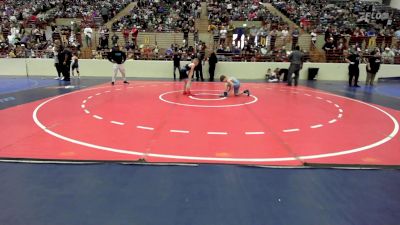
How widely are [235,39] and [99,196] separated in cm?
1848

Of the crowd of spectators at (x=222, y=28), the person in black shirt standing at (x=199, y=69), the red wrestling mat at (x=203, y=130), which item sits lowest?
the red wrestling mat at (x=203, y=130)

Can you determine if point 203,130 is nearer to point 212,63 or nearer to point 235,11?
point 212,63

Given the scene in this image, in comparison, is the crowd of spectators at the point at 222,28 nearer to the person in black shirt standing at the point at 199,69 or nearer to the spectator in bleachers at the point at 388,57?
the spectator in bleachers at the point at 388,57

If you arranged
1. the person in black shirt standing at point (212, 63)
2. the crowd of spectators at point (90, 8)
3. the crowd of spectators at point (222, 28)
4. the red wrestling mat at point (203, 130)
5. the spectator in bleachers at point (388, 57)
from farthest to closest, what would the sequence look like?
the crowd of spectators at point (90, 8)
the crowd of spectators at point (222, 28)
the spectator in bleachers at point (388, 57)
the person in black shirt standing at point (212, 63)
the red wrestling mat at point (203, 130)

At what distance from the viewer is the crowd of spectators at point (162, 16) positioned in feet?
80.8

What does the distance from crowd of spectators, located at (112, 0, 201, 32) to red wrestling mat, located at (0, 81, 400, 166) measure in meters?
13.5

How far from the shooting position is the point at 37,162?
18.6ft

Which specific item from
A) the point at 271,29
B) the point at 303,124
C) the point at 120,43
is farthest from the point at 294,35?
the point at 303,124

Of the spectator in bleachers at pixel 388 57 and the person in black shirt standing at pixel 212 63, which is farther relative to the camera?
the spectator in bleachers at pixel 388 57

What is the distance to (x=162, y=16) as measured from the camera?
27.2m

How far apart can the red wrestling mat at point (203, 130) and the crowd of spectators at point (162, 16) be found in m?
13.5

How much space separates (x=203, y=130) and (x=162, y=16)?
2128 centimetres

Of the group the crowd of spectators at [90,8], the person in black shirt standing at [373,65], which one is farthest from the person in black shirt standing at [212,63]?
the crowd of spectators at [90,8]

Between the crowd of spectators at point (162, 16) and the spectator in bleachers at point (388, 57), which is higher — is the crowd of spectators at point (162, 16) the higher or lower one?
the higher one
